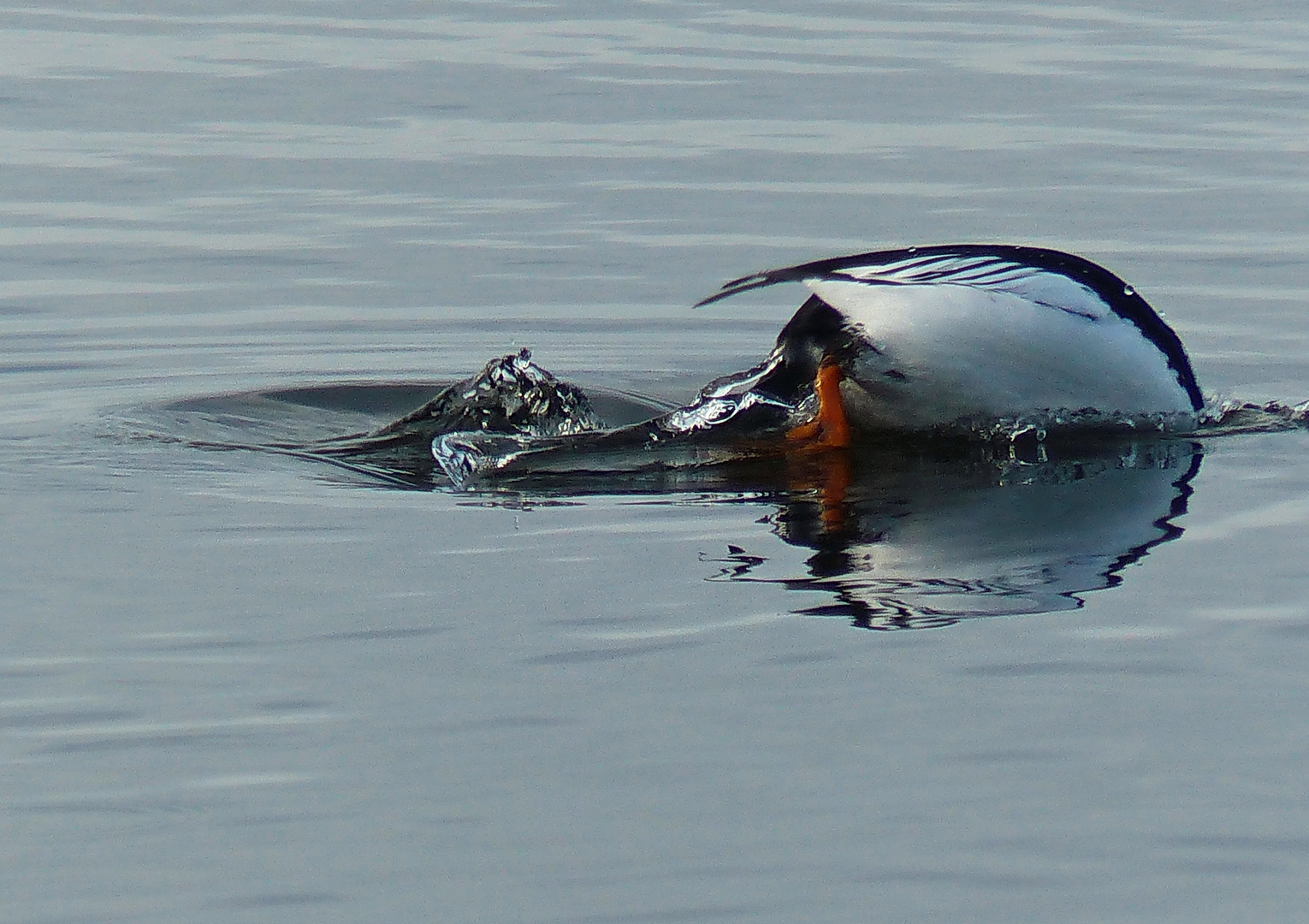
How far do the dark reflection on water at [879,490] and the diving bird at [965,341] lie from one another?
13cm

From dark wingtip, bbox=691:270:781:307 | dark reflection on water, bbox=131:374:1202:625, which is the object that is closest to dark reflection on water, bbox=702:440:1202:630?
dark reflection on water, bbox=131:374:1202:625

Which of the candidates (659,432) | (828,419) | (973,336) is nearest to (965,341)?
(973,336)

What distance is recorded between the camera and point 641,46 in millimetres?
16422

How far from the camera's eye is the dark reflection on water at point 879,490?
4.97 metres

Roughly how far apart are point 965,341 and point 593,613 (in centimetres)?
213

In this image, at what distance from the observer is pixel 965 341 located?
6406 mm

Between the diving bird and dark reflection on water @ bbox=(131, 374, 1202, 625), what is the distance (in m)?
0.13

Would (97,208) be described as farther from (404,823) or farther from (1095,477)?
(404,823)

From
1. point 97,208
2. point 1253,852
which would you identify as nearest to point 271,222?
point 97,208

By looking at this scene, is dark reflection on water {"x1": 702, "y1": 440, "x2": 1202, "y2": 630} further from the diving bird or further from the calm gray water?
the diving bird

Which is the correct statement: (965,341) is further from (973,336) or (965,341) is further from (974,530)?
(974,530)

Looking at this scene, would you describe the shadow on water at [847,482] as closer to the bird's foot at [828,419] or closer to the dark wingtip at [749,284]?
the bird's foot at [828,419]

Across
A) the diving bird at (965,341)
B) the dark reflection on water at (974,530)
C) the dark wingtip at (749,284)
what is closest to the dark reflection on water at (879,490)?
the dark reflection on water at (974,530)

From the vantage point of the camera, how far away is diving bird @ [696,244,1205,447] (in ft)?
21.0
